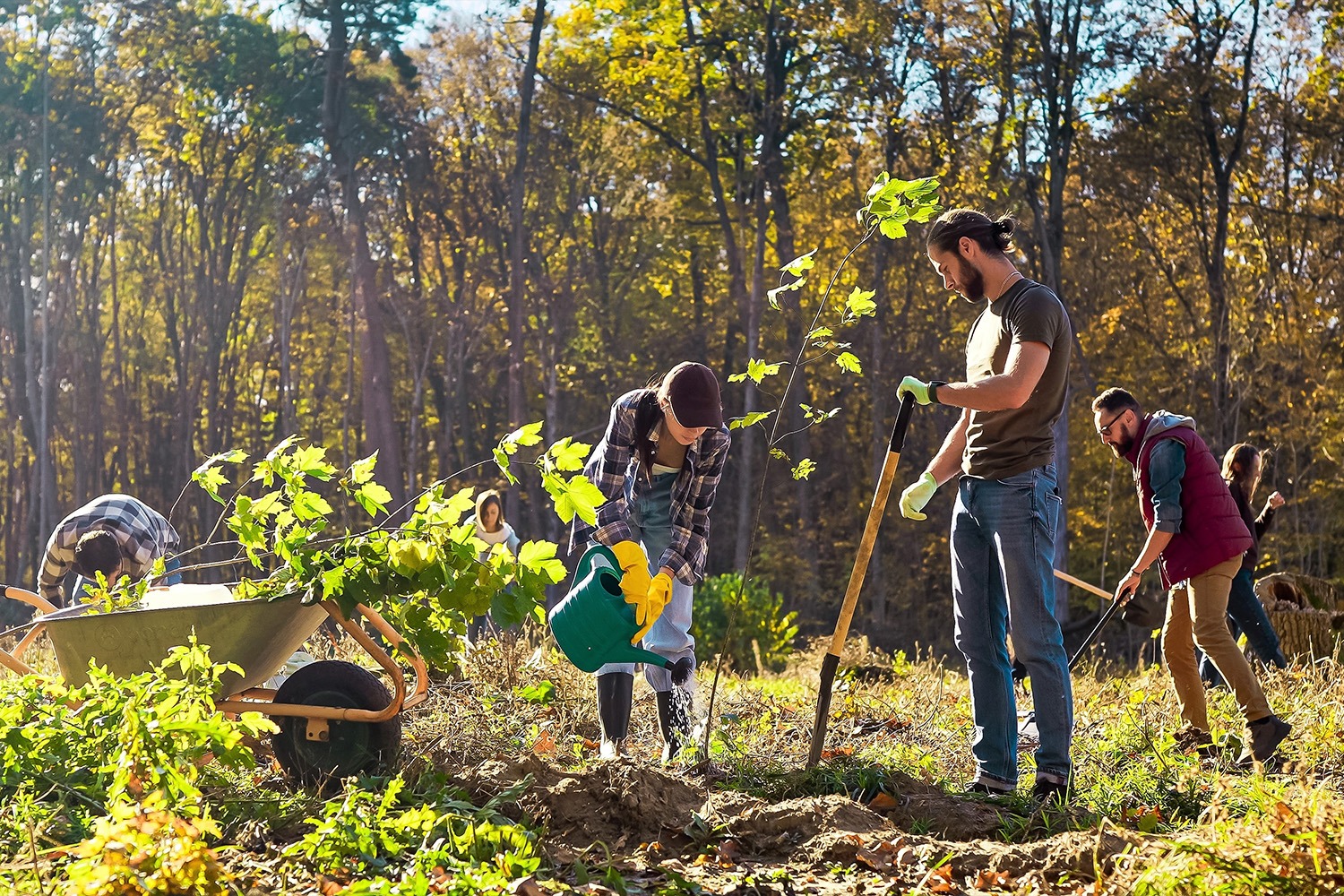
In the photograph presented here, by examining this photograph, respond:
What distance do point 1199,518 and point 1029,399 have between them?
4.37 feet

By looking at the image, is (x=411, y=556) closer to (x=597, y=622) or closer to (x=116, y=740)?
(x=597, y=622)

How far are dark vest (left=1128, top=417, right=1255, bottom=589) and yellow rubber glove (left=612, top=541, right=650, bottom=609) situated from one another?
2.01 meters

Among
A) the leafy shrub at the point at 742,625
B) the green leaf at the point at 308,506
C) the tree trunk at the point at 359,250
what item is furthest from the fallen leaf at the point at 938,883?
the tree trunk at the point at 359,250

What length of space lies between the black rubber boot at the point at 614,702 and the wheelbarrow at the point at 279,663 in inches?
25.4

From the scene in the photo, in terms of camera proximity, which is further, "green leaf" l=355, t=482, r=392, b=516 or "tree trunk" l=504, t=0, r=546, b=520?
"tree trunk" l=504, t=0, r=546, b=520

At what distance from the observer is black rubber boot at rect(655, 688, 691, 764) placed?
13.8 ft

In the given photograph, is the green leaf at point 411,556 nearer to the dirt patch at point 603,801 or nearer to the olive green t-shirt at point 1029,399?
the dirt patch at point 603,801

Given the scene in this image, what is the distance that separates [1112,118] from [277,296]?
13940mm

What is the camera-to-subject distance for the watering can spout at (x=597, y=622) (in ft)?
11.7

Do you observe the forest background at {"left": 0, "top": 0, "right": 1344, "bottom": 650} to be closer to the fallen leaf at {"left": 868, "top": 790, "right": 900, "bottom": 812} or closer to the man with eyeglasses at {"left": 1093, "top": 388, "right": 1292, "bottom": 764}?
the man with eyeglasses at {"left": 1093, "top": 388, "right": 1292, "bottom": 764}

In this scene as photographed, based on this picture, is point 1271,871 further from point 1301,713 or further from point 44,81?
point 44,81

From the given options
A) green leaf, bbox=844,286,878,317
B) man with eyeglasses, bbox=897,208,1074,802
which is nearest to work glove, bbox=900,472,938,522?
man with eyeglasses, bbox=897,208,1074,802

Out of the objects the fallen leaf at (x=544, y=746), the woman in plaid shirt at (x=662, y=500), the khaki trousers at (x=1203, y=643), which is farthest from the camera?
the fallen leaf at (x=544, y=746)

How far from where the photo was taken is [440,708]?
4.92m
